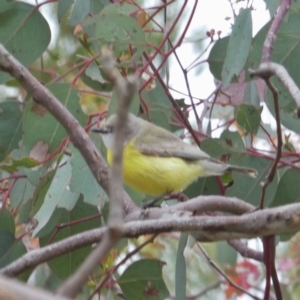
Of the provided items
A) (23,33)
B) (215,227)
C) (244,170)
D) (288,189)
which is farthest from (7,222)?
(215,227)

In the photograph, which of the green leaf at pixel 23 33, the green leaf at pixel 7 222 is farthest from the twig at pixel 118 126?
the green leaf at pixel 23 33

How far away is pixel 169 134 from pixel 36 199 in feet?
1.63

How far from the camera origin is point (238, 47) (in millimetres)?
1557

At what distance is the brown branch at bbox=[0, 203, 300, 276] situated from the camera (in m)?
0.92

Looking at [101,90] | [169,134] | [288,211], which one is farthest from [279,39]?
[288,211]

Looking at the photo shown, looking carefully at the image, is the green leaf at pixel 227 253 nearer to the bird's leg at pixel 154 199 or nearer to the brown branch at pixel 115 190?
the bird's leg at pixel 154 199

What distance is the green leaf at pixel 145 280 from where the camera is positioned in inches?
64.4

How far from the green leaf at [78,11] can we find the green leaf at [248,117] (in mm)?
471

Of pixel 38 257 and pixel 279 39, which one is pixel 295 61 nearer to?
pixel 279 39

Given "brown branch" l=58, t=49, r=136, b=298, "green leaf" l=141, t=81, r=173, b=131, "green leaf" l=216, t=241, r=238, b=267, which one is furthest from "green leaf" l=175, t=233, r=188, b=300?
"brown branch" l=58, t=49, r=136, b=298

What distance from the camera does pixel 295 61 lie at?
67.1 inches

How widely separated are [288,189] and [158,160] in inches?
Answer: 20.5

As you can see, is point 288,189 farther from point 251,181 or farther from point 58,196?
point 58,196

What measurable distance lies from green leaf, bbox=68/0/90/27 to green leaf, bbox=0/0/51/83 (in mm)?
208
